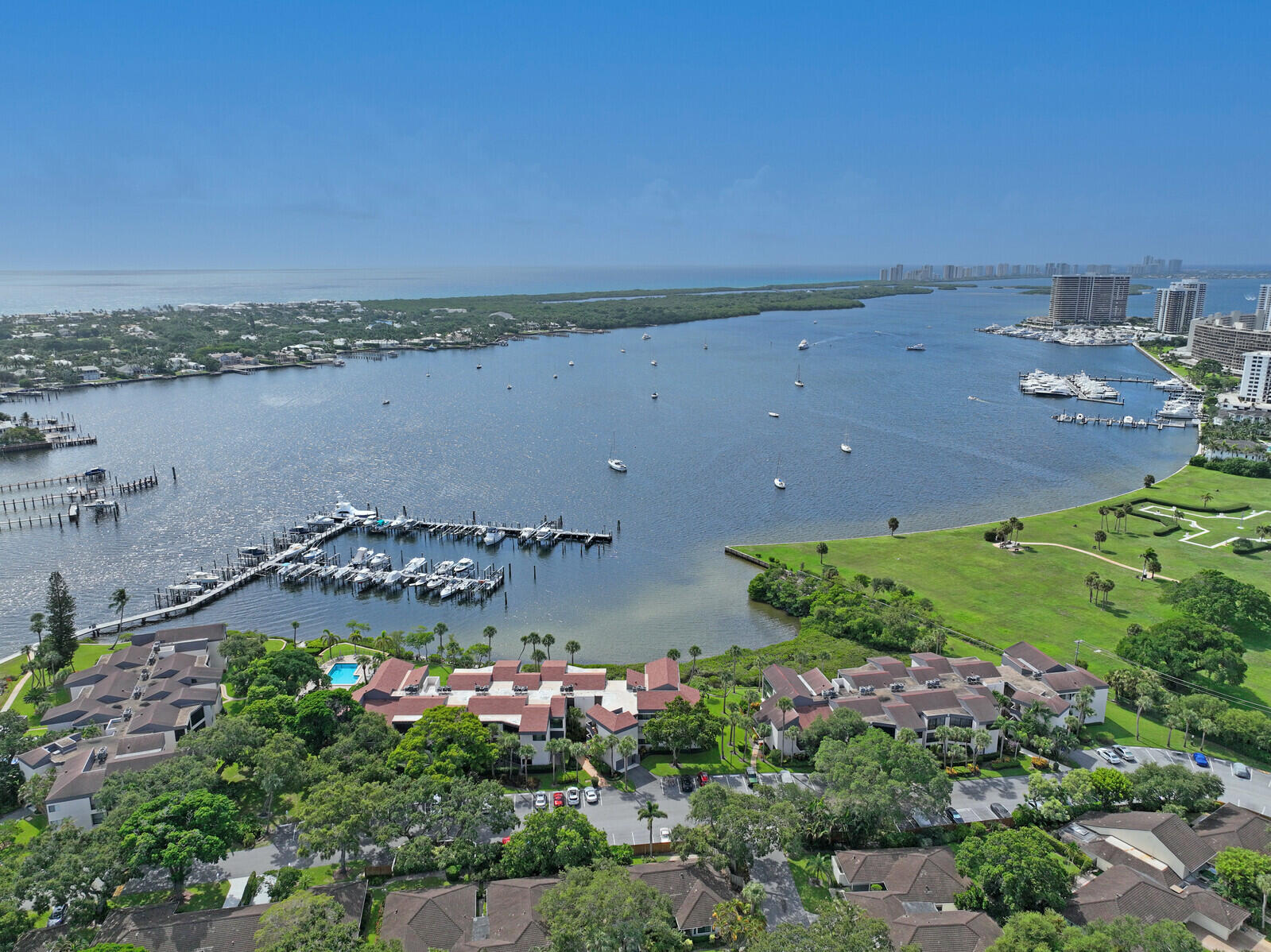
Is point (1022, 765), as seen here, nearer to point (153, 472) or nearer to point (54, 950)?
point (54, 950)

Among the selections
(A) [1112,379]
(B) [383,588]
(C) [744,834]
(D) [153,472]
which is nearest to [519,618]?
(B) [383,588]

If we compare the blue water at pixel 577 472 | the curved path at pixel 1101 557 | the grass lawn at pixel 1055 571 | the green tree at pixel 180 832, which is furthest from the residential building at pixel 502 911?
the curved path at pixel 1101 557

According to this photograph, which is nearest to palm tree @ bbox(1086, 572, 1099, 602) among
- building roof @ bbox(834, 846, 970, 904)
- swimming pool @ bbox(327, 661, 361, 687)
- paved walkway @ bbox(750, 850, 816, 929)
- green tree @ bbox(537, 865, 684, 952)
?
building roof @ bbox(834, 846, 970, 904)

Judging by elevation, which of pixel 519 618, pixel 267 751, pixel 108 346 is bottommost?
pixel 519 618

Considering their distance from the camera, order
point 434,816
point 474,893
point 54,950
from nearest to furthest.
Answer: point 54,950 → point 474,893 → point 434,816

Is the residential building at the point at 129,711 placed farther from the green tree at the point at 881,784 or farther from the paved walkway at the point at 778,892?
the green tree at the point at 881,784

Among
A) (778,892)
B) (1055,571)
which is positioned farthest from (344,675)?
(1055,571)
